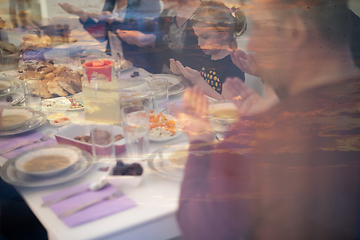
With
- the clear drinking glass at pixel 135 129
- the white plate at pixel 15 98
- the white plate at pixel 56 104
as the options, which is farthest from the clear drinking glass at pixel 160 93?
the white plate at pixel 15 98

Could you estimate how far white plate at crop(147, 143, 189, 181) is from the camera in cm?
52

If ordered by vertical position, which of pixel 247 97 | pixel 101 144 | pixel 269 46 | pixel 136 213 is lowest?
pixel 136 213

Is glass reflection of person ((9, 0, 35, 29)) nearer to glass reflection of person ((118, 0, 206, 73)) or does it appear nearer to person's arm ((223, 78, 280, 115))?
glass reflection of person ((118, 0, 206, 73))

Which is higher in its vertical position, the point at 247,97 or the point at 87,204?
the point at 247,97

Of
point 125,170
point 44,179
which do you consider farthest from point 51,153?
point 125,170

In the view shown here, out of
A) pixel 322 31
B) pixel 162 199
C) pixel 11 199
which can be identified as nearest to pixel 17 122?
pixel 11 199

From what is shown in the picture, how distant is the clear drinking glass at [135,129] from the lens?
540mm

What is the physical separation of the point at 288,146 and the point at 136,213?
342 mm

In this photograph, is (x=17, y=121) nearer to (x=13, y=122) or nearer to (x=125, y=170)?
(x=13, y=122)

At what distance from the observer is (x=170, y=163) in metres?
0.53

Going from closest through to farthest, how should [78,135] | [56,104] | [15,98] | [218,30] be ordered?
[218,30] → [78,135] → [15,98] → [56,104]

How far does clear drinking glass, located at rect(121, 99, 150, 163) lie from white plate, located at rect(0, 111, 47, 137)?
0.77 ft

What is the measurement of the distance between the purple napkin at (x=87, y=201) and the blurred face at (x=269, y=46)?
1.24ft

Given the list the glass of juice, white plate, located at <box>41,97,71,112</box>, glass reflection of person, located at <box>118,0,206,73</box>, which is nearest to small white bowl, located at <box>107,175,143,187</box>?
the glass of juice
